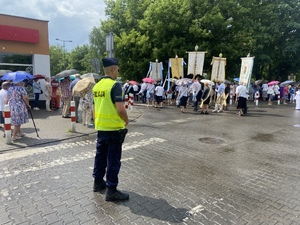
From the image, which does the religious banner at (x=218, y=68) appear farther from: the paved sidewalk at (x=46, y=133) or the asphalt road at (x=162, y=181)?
the paved sidewalk at (x=46, y=133)

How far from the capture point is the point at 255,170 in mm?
5508

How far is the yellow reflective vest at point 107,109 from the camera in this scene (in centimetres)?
392

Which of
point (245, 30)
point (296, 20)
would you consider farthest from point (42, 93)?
point (296, 20)

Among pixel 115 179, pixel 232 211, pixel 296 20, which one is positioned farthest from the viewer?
pixel 296 20

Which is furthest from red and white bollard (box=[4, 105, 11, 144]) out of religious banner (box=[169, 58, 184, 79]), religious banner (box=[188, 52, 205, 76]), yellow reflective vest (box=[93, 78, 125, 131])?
religious banner (box=[169, 58, 184, 79])

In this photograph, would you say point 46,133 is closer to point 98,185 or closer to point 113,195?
point 98,185

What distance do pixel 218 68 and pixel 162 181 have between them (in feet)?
44.1

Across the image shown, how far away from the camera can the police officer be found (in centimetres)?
388

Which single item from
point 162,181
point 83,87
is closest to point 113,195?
point 162,181

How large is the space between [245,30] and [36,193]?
24563 millimetres

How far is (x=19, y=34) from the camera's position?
15602mm

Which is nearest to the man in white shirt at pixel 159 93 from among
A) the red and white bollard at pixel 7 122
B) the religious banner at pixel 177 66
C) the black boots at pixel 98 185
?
the religious banner at pixel 177 66

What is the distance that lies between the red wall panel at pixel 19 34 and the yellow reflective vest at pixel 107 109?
45.7 ft

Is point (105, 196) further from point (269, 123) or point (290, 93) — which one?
point (290, 93)
